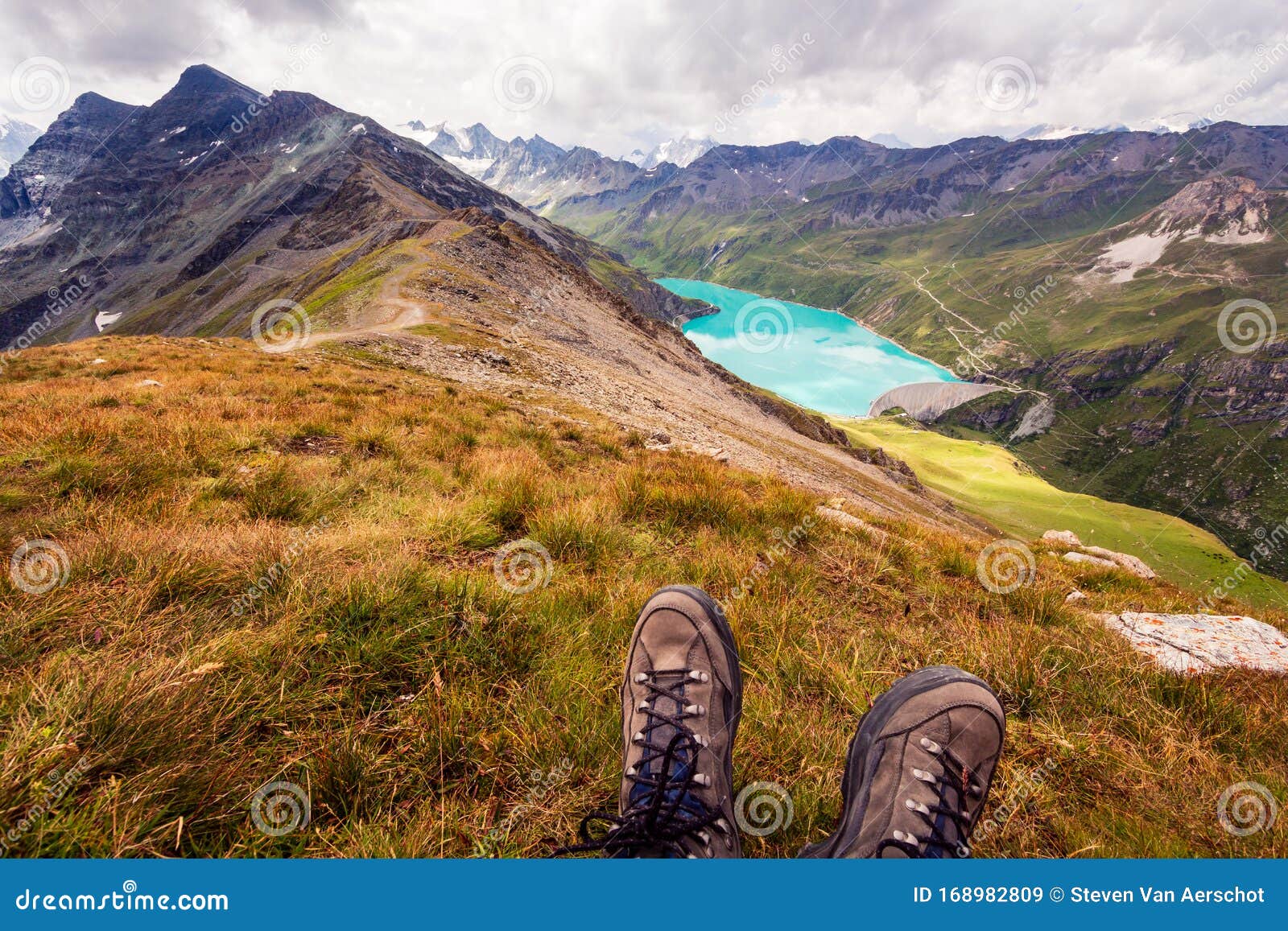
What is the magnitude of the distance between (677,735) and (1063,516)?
105 m

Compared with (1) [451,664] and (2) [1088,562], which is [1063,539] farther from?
(1) [451,664]

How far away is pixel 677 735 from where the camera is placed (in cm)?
281

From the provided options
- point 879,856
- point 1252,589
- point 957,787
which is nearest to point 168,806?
point 879,856

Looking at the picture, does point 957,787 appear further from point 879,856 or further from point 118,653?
point 118,653

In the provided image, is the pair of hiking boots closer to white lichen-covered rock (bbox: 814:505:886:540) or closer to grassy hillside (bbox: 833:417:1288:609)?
white lichen-covered rock (bbox: 814:505:886:540)

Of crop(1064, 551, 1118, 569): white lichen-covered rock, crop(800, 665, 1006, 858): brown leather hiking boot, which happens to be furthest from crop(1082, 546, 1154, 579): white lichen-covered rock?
crop(800, 665, 1006, 858): brown leather hiking boot

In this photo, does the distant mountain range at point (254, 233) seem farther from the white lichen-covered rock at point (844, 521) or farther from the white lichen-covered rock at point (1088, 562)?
the white lichen-covered rock at point (1088, 562)

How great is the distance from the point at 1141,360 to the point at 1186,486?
68175 millimetres

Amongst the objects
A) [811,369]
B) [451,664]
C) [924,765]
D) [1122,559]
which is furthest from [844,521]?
[811,369]

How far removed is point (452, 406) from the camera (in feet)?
36.1

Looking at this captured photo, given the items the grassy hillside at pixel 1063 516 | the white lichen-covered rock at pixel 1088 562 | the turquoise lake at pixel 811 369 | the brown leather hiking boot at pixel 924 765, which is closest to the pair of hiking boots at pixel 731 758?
the brown leather hiking boot at pixel 924 765

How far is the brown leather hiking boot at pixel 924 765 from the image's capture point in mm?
2666

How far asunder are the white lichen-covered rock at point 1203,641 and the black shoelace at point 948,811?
6.35ft

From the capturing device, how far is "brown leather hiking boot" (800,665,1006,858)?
105 inches
